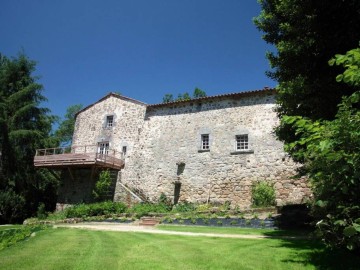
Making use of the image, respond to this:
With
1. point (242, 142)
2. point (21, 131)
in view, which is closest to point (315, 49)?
point (242, 142)

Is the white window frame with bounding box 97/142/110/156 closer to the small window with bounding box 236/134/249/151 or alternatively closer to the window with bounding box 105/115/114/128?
the window with bounding box 105/115/114/128

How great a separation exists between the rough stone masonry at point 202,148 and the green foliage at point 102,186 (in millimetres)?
798

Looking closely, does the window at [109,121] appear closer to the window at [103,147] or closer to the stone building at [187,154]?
the stone building at [187,154]

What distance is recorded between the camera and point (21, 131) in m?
22.0

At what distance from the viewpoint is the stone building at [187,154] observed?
675 inches

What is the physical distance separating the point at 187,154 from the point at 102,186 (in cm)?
572

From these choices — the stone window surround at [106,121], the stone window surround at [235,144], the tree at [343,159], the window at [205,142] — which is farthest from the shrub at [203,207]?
the tree at [343,159]

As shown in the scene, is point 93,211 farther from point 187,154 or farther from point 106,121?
point 106,121

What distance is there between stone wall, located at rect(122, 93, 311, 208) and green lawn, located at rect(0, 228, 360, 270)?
959cm

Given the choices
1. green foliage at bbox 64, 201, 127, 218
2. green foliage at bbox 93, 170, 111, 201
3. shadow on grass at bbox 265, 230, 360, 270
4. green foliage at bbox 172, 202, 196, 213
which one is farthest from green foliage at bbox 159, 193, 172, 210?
shadow on grass at bbox 265, 230, 360, 270

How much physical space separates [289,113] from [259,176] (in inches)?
361

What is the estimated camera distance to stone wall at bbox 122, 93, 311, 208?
55.3 ft

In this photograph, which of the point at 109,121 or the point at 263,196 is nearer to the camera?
the point at 263,196

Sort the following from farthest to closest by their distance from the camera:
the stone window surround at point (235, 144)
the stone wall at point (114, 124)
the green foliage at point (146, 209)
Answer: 1. the stone wall at point (114, 124)
2. the stone window surround at point (235, 144)
3. the green foliage at point (146, 209)
